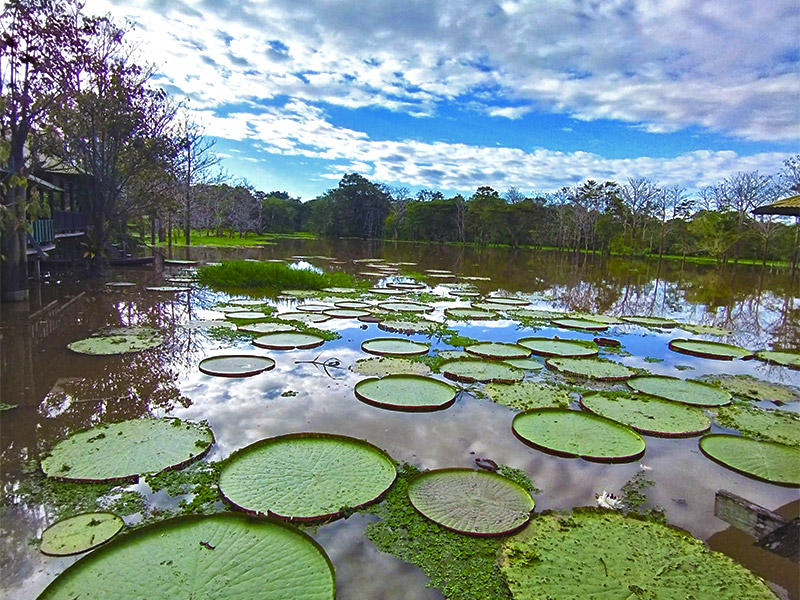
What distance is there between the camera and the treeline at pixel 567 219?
31.0 meters

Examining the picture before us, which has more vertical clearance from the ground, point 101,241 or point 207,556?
point 101,241

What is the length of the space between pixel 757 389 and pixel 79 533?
21.1 feet

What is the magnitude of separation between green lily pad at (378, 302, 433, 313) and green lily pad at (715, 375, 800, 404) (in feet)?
16.8

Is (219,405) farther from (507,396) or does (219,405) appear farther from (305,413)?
(507,396)

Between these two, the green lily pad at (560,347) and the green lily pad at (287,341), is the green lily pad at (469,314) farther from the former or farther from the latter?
the green lily pad at (287,341)

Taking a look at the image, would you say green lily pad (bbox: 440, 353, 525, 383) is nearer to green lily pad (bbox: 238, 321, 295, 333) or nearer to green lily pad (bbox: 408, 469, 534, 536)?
green lily pad (bbox: 408, 469, 534, 536)

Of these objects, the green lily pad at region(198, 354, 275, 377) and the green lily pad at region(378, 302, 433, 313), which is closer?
the green lily pad at region(198, 354, 275, 377)

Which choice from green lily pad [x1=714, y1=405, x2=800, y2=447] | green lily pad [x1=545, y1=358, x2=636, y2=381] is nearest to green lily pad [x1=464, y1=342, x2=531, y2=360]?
green lily pad [x1=545, y1=358, x2=636, y2=381]

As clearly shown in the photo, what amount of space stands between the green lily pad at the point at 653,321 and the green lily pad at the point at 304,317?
19.9 ft

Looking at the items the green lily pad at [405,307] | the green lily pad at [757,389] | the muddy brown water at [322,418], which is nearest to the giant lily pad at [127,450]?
the muddy brown water at [322,418]

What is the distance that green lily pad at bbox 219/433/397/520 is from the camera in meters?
2.58

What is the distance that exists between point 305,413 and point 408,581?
2091 millimetres

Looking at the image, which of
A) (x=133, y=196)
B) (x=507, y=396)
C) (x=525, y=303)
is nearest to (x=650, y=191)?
(x=525, y=303)

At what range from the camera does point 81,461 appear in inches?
116
